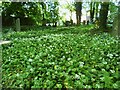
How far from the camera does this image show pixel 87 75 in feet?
10.2

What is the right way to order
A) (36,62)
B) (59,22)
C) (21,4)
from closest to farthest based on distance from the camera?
1. (36,62)
2. (21,4)
3. (59,22)

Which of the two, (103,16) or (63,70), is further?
(103,16)

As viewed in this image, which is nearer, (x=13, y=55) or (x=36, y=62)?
(x=36, y=62)

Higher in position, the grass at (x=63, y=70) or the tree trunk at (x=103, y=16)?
the tree trunk at (x=103, y=16)

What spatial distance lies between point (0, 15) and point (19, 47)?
28.7 feet

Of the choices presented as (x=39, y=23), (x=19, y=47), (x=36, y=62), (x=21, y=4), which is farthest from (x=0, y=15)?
(x=36, y=62)

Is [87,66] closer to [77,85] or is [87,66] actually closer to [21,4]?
[77,85]

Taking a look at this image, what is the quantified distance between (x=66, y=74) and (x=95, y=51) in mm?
1638

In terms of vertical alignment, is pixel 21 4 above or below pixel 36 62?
above

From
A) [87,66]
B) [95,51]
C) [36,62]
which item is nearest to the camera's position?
[87,66]

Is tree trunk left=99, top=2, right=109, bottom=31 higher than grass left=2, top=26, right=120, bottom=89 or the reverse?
higher

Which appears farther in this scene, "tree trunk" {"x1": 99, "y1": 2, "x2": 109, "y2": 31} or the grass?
"tree trunk" {"x1": 99, "y1": 2, "x2": 109, "y2": 31}

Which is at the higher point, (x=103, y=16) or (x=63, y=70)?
(x=103, y=16)

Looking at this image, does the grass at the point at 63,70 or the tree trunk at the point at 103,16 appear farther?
the tree trunk at the point at 103,16
